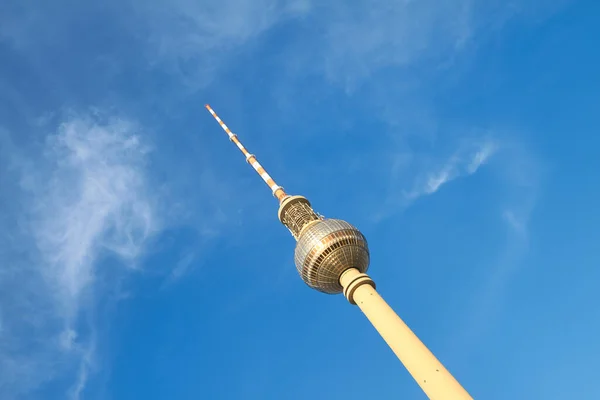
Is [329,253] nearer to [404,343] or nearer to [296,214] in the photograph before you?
[296,214]

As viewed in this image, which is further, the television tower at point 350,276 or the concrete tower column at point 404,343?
the television tower at point 350,276

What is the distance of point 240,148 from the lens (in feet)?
272

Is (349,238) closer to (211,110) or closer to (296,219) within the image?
(296,219)

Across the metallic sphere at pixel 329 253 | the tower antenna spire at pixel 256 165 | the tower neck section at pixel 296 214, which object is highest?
the tower antenna spire at pixel 256 165

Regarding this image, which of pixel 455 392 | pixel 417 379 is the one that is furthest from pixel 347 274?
pixel 455 392

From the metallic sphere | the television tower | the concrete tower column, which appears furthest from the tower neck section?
the concrete tower column

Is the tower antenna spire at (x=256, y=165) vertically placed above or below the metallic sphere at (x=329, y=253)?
above

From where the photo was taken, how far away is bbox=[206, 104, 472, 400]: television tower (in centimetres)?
3797

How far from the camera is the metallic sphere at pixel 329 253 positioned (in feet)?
180

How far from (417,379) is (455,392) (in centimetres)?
402

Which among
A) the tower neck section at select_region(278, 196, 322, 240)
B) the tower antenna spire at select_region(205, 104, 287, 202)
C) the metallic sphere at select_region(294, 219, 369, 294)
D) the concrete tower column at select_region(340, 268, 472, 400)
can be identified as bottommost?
the concrete tower column at select_region(340, 268, 472, 400)

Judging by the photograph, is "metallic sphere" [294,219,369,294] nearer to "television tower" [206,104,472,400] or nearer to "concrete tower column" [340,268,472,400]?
"television tower" [206,104,472,400]

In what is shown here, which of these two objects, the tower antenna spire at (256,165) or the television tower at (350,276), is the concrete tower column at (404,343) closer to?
the television tower at (350,276)

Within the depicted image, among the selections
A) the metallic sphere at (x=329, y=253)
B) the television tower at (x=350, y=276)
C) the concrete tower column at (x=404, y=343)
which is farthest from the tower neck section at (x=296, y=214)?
the concrete tower column at (x=404, y=343)
